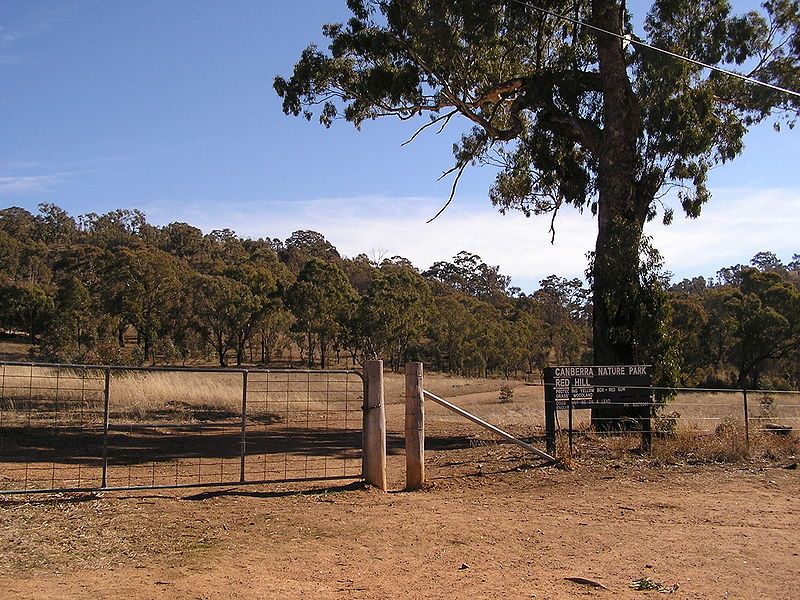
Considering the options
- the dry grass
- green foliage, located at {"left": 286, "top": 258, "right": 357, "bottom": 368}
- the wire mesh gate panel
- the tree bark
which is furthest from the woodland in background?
the tree bark

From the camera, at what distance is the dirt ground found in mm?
6582

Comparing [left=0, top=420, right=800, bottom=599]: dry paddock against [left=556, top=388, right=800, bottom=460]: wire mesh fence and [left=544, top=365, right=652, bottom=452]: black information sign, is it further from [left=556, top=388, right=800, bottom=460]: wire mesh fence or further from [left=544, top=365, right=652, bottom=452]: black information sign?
[left=556, top=388, right=800, bottom=460]: wire mesh fence

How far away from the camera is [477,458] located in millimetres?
14133

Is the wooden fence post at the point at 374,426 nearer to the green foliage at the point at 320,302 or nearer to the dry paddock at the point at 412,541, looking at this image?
A: the dry paddock at the point at 412,541

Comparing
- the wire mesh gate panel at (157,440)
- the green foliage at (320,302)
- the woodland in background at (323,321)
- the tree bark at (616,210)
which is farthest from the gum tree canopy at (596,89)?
the green foliage at (320,302)

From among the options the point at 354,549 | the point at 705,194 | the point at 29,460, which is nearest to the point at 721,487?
the point at 354,549

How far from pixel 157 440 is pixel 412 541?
34.3ft

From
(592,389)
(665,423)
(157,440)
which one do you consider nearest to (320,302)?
(157,440)

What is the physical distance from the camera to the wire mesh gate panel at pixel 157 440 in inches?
440

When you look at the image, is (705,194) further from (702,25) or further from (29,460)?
(29,460)

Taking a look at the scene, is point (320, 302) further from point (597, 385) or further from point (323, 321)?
point (597, 385)

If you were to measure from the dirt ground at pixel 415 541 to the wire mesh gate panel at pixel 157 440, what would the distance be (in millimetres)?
1138

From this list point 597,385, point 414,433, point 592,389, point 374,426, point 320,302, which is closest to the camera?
point 374,426

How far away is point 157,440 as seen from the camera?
1705cm
